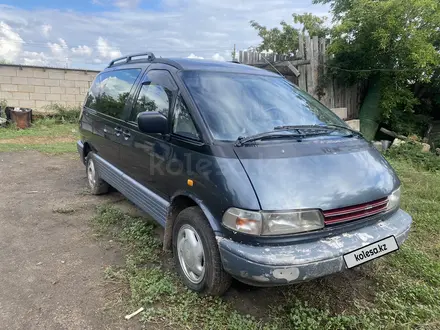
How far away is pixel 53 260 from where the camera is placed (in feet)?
10.4

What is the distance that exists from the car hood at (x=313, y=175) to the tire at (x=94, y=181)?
3.01m

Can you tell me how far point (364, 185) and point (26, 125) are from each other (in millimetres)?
11363

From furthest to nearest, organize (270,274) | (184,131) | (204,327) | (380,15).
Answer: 1. (380,15)
2. (184,131)
3. (204,327)
4. (270,274)

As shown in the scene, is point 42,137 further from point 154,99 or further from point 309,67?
point 154,99

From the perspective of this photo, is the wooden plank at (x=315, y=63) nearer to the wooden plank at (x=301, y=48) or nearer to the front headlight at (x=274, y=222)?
the wooden plank at (x=301, y=48)

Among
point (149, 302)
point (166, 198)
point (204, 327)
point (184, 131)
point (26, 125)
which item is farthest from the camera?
point (26, 125)

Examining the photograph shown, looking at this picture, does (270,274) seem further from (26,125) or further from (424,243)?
(26,125)

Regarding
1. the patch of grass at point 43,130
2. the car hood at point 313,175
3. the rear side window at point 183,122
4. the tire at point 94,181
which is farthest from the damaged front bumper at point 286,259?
the patch of grass at point 43,130

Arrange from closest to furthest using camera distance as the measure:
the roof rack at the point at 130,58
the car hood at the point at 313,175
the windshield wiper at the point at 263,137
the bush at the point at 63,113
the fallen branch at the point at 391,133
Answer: the car hood at the point at 313,175 → the windshield wiper at the point at 263,137 → the roof rack at the point at 130,58 → the fallen branch at the point at 391,133 → the bush at the point at 63,113

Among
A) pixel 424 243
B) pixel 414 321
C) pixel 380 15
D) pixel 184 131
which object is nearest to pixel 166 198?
pixel 184 131

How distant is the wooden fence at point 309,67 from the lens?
808 cm

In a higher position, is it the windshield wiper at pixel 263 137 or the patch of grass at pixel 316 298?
the windshield wiper at pixel 263 137

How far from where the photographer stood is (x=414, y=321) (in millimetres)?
2348

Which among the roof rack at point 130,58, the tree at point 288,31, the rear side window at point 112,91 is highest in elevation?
the tree at point 288,31
